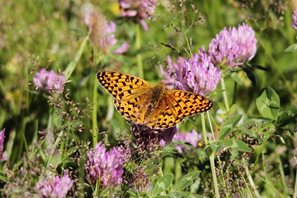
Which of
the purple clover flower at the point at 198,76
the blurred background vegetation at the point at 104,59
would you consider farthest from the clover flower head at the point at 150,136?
the blurred background vegetation at the point at 104,59

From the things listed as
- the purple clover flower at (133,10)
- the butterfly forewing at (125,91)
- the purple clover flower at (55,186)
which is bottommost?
the purple clover flower at (133,10)

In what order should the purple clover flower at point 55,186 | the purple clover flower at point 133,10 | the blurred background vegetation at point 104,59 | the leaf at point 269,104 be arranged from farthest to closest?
the purple clover flower at point 133,10
the blurred background vegetation at point 104,59
the leaf at point 269,104
the purple clover flower at point 55,186

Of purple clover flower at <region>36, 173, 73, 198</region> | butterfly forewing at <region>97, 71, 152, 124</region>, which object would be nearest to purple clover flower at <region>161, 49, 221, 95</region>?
butterfly forewing at <region>97, 71, 152, 124</region>

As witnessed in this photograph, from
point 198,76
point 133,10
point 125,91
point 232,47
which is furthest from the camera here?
point 133,10

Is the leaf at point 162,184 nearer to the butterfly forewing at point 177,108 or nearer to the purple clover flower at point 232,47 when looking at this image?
the butterfly forewing at point 177,108

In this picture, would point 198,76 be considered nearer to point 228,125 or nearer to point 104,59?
point 228,125

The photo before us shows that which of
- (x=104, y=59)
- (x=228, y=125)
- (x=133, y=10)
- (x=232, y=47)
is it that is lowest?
(x=104, y=59)

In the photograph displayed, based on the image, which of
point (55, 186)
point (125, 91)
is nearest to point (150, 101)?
point (125, 91)

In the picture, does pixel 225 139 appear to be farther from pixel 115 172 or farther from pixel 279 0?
pixel 279 0
